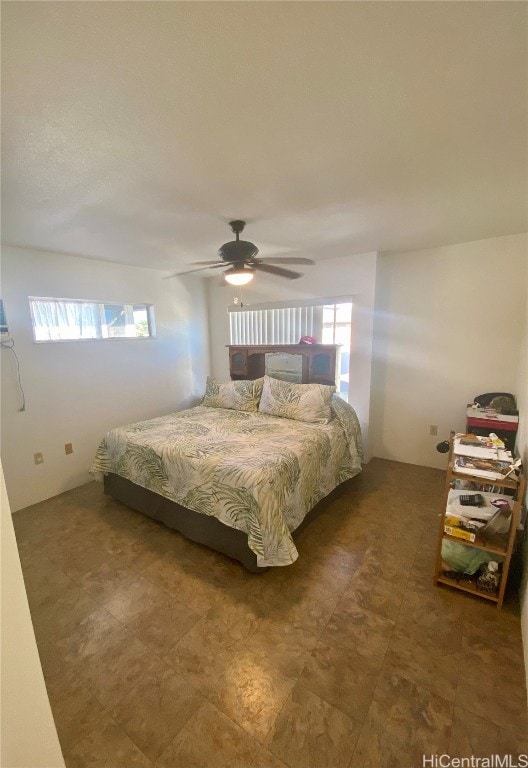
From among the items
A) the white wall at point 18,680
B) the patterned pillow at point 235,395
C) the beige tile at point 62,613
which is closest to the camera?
the white wall at point 18,680

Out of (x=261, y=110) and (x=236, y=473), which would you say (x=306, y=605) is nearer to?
(x=236, y=473)

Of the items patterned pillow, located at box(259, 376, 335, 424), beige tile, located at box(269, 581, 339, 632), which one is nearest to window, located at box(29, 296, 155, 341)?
patterned pillow, located at box(259, 376, 335, 424)

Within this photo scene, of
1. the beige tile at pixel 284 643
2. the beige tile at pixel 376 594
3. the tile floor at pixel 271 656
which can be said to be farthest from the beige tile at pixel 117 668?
the beige tile at pixel 376 594

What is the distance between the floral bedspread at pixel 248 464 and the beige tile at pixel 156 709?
67cm

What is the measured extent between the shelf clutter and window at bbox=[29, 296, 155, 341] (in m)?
3.59

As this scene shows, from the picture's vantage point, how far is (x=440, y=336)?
314cm

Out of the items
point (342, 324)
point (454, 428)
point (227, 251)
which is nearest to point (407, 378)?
point (454, 428)

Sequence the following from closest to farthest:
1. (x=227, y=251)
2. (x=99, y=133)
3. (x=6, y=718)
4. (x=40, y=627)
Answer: (x=6, y=718), (x=99, y=133), (x=40, y=627), (x=227, y=251)

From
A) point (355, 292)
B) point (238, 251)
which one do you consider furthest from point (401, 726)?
point (355, 292)

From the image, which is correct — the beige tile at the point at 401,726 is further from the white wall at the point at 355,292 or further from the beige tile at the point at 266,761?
the white wall at the point at 355,292

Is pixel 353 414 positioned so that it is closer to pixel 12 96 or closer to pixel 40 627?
pixel 40 627

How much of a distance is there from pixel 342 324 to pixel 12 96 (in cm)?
309

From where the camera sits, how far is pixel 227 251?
210 centimetres

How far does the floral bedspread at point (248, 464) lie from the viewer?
1826 millimetres
